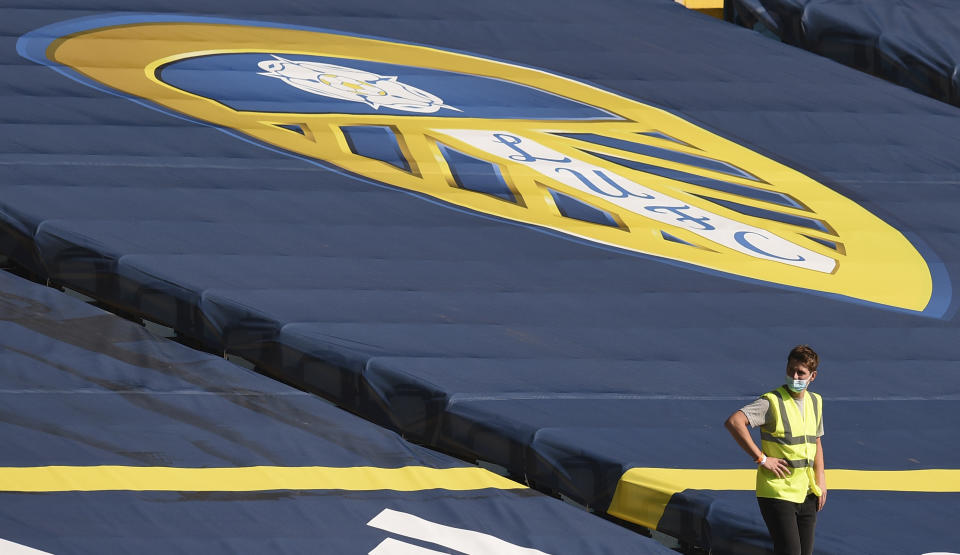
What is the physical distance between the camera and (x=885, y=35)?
636 centimetres

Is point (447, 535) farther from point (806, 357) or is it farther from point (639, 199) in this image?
point (639, 199)

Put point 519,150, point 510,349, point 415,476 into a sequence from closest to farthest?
point 415,476, point 510,349, point 519,150

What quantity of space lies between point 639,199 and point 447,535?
2181 mm

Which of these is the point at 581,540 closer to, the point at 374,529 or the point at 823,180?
the point at 374,529

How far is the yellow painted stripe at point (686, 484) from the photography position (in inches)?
111

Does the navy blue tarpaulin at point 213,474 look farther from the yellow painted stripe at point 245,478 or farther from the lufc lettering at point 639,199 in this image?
the lufc lettering at point 639,199

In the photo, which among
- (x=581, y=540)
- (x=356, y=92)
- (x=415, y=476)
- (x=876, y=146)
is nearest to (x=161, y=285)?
(x=415, y=476)

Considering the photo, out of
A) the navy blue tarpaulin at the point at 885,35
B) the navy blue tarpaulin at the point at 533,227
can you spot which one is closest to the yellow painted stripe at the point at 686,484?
the navy blue tarpaulin at the point at 533,227

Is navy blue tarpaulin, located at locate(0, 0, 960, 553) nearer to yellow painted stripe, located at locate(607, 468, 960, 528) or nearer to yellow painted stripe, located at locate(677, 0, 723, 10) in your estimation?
yellow painted stripe, located at locate(607, 468, 960, 528)

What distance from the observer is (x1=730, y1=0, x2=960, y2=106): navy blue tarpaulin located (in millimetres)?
6250

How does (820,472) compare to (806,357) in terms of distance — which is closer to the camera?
(806,357)

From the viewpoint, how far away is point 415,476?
2.97 metres

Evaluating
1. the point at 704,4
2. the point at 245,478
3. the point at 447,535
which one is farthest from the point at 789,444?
the point at 704,4

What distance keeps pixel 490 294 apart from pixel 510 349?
0.37m
